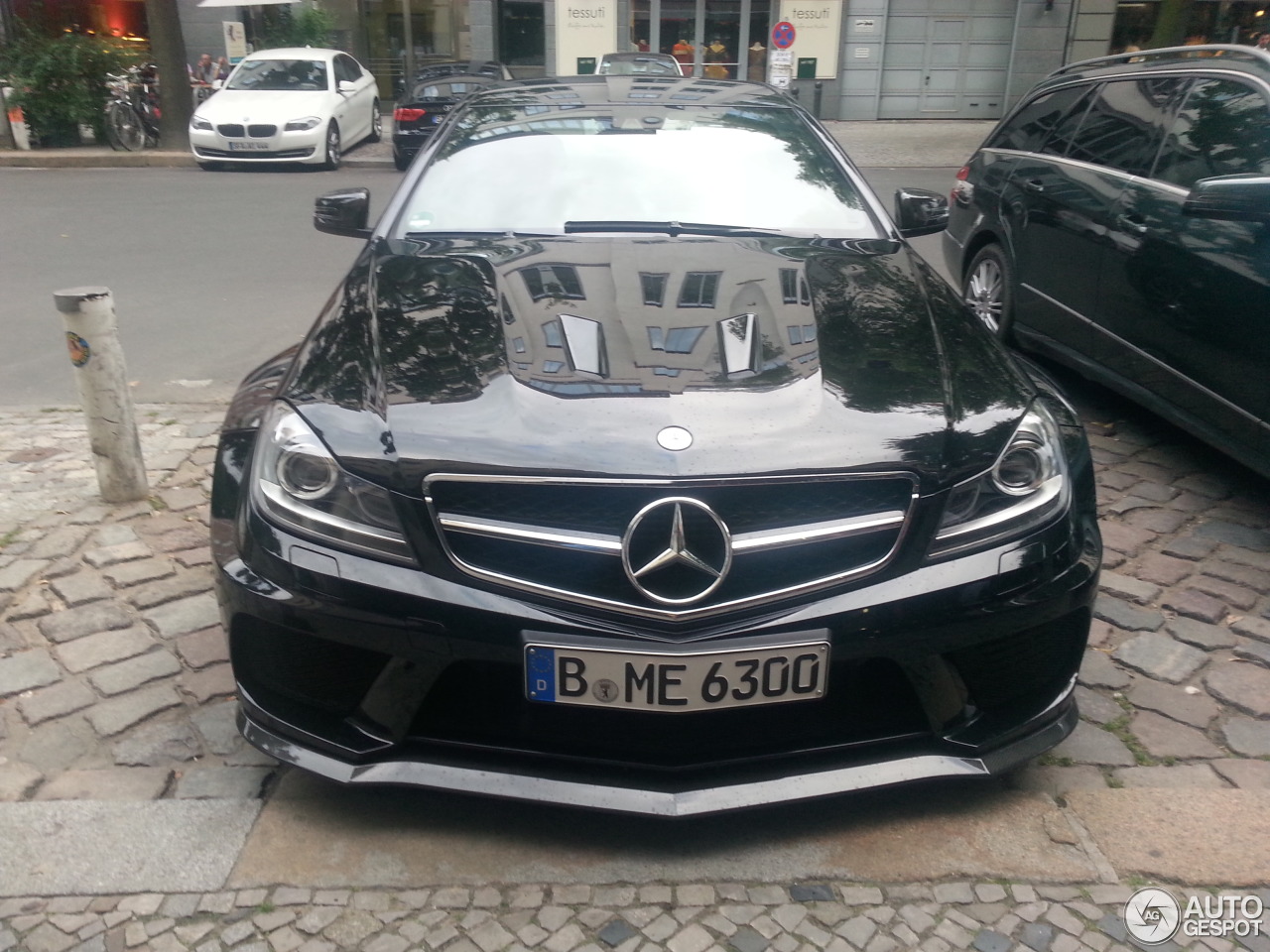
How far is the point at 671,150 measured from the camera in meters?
3.87

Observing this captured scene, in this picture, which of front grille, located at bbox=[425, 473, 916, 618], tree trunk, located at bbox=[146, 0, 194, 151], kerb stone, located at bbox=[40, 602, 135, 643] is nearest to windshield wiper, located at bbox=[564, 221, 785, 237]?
front grille, located at bbox=[425, 473, 916, 618]

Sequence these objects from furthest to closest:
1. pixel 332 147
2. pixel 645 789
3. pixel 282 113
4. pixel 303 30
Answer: pixel 303 30 → pixel 332 147 → pixel 282 113 → pixel 645 789

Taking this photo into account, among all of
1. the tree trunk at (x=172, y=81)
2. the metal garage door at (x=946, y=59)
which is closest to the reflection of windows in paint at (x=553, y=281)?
the tree trunk at (x=172, y=81)

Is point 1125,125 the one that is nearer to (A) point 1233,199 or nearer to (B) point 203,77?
(A) point 1233,199

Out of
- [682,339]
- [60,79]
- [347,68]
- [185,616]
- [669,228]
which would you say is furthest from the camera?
[60,79]

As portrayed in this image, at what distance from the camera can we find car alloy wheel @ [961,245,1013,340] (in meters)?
5.81

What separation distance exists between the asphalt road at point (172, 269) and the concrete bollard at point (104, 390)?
143 centimetres

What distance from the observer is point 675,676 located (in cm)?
225

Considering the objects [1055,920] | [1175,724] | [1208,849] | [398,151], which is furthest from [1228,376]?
[398,151]

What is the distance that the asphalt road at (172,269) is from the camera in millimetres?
6375

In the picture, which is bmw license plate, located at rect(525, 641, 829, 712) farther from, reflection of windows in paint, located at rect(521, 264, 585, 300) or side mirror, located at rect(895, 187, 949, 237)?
side mirror, located at rect(895, 187, 949, 237)

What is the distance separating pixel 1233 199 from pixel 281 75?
52.0 ft

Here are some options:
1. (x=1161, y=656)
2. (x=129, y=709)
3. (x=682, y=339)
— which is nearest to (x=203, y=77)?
(x=129, y=709)

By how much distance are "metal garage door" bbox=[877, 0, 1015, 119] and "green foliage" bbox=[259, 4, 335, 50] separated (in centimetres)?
1079
